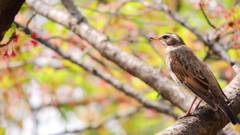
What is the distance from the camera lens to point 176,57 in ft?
20.2

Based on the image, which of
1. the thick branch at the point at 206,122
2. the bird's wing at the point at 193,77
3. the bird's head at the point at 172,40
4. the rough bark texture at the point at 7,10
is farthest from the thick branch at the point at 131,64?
the rough bark texture at the point at 7,10

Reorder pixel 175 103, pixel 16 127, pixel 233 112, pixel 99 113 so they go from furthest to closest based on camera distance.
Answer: pixel 99 113, pixel 16 127, pixel 175 103, pixel 233 112

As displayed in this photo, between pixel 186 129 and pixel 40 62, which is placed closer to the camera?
pixel 186 129

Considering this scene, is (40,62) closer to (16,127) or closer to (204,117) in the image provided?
(16,127)

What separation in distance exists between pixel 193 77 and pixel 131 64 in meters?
1.03

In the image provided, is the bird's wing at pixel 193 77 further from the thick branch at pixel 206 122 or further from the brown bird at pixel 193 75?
the thick branch at pixel 206 122

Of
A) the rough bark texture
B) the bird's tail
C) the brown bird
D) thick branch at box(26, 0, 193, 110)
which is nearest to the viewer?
the rough bark texture

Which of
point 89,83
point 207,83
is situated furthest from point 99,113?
point 207,83

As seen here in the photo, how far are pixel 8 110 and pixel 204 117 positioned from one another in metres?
6.35

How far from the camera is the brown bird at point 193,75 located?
4.55 metres

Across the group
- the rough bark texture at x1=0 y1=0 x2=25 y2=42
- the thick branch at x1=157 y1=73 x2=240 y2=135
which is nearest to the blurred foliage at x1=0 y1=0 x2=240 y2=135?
the thick branch at x1=157 y1=73 x2=240 y2=135

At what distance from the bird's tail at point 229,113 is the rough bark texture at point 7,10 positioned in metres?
2.81

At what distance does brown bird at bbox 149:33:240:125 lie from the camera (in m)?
4.55

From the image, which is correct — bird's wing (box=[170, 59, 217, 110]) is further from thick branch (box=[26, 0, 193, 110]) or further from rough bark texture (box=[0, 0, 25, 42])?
rough bark texture (box=[0, 0, 25, 42])
